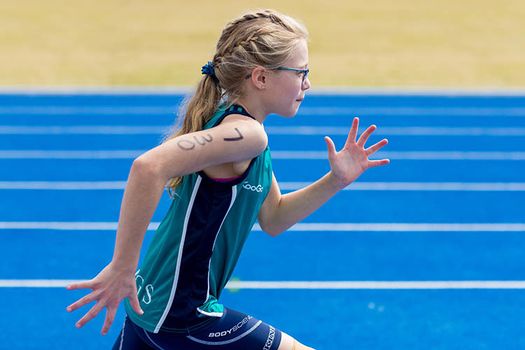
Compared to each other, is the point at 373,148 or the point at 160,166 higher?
the point at 373,148

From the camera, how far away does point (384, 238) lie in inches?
245

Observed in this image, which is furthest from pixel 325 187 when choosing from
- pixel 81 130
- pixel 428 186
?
pixel 81 130

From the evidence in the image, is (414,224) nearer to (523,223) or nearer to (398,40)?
(523,223)

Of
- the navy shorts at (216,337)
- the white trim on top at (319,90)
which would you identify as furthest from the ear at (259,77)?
the white trim on top at (319,90)

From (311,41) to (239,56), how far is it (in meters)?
13.6

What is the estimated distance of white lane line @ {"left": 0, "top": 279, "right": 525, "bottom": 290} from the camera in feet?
17.4

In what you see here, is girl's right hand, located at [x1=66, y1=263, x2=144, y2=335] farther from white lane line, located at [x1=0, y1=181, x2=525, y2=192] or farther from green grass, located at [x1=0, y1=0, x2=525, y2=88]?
green grass, located at [x1=0, y1=0, x2=525, y2=88]

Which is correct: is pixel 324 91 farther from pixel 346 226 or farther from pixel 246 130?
pixel 246 130

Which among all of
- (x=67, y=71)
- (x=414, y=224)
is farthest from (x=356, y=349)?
(x=67, y=71)

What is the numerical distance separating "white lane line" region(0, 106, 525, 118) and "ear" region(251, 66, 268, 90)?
7770mm

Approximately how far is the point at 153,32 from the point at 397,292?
12.7 meters

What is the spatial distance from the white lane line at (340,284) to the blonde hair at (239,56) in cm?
259

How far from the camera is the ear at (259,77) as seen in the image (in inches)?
108

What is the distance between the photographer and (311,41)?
16219 mm
